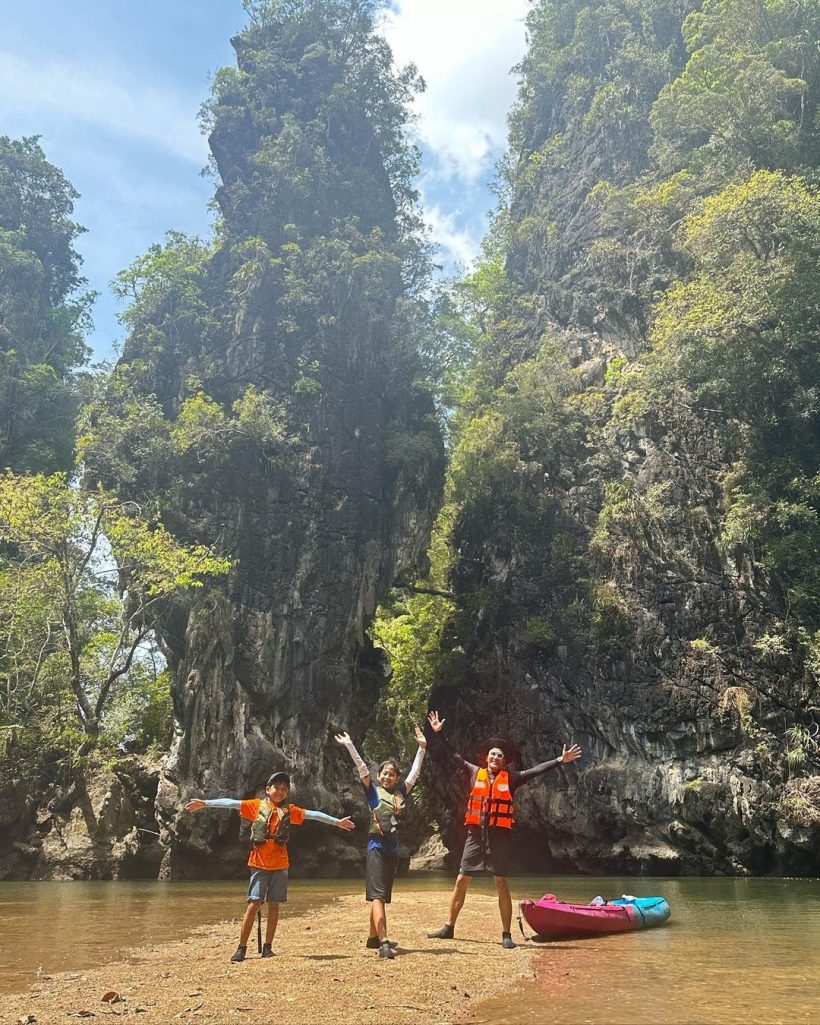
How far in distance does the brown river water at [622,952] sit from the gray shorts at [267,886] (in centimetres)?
147

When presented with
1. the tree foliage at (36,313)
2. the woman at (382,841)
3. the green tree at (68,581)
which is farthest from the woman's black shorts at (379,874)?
the tree foliage at (36,313)

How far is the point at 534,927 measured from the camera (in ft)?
22.6

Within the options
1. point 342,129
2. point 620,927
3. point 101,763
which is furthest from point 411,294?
point 620,927

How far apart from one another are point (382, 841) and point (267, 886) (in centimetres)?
104

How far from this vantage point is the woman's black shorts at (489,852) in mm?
6555

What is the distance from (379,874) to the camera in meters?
6.05

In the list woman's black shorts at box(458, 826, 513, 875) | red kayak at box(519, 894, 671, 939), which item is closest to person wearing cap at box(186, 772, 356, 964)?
woman's black shorts at box(458, 826, 513, 875)

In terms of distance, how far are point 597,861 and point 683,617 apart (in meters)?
6.98

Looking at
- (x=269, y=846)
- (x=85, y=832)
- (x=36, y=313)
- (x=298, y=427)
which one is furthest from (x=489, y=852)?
(x=36, y=313)

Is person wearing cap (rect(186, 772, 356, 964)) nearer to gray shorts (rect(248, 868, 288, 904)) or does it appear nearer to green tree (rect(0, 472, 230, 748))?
gray shorts (rect(248, 868, 288, 904))

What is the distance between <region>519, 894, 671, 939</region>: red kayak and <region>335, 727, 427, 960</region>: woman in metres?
1.44

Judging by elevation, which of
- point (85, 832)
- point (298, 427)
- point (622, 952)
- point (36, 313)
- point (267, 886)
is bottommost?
point (85, 832)

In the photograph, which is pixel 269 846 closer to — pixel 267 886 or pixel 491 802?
pixel 267 886

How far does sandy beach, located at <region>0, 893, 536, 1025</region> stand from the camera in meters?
4.28
